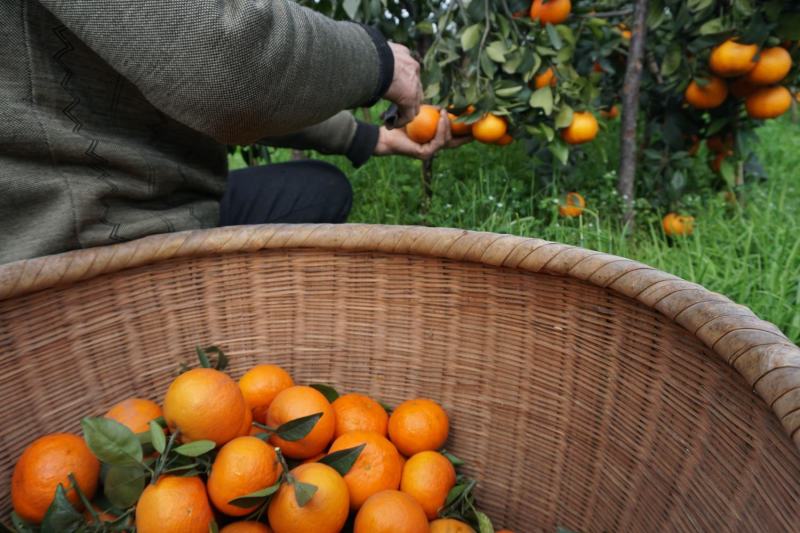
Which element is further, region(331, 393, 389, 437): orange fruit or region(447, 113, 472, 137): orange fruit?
region(447, 113, 472, 137): orange fruit

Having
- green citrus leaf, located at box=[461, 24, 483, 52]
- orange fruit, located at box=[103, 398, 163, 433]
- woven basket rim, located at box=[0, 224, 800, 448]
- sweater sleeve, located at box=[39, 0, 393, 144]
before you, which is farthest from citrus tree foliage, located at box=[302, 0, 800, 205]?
orange fruit, located at box=[103, 398, 163, 433]

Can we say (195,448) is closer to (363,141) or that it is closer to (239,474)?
(239,474)

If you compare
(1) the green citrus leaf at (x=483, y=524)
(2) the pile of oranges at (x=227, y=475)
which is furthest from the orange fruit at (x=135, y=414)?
(1) the green citrus leaf at (x=483, y=524)

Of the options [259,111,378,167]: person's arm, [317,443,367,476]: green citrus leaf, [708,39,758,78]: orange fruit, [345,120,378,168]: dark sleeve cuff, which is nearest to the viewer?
[317,443,367,476]: green citrus leaf

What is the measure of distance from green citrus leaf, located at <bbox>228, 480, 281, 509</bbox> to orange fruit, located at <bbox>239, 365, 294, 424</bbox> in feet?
0.70

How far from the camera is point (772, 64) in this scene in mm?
1687

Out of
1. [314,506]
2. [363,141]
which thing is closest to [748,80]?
[363,141]

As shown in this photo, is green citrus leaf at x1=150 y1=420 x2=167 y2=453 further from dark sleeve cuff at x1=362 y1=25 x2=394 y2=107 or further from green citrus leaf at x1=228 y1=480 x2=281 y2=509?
dark sleeve cuff at x1=362 y1=25 x2=394 y2=107

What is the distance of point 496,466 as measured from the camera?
103cm

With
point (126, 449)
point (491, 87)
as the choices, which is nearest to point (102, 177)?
point (126, 449)

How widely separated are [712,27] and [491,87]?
0.64 m

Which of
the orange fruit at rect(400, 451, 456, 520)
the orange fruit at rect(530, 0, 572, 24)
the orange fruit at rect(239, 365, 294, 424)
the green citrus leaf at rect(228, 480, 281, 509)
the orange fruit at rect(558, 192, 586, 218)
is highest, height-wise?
the orange fruit at rect(530, 0, 572, 24)

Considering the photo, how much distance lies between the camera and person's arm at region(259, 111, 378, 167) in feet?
5.80

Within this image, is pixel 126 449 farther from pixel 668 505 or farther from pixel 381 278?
pixel 668 505
